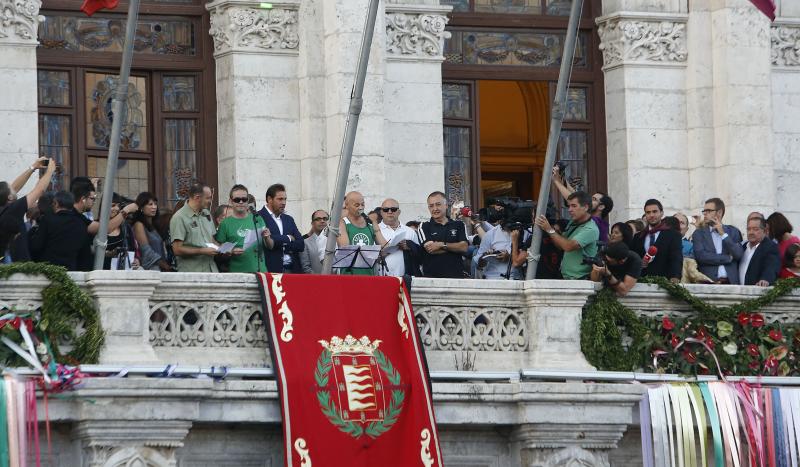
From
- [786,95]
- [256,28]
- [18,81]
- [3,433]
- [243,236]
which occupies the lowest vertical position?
[3,433]

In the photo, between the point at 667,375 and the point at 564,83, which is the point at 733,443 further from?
the point at 564,83

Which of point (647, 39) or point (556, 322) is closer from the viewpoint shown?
point (556, 322)

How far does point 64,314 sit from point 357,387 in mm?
3028

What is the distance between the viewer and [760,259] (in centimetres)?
2548

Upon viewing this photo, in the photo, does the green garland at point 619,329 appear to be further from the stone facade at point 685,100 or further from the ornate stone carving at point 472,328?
the stone facade at point 685,100

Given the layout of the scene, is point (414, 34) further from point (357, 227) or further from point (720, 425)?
point (720, 425)

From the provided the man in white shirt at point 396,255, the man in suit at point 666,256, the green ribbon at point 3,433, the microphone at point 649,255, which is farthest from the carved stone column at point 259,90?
the green ribbon at point 3,433

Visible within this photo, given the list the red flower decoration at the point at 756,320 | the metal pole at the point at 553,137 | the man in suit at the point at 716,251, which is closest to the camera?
the metal pole at the point at 553,137

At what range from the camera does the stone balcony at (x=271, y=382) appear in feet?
69.5

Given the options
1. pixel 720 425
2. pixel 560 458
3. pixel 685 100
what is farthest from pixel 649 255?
pixel 685 100

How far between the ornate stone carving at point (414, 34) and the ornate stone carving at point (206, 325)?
340 inches

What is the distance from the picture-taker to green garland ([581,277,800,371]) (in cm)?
2347

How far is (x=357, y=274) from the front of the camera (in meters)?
23.7

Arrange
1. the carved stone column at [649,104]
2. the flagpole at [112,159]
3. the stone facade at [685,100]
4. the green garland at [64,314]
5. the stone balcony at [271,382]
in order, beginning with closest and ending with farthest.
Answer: the stone balcony at [271,382]
the green garland at [64,314]
the flagpole at [112,159]
the stone facade at [685,100]
the carved stone column at [649,104]
